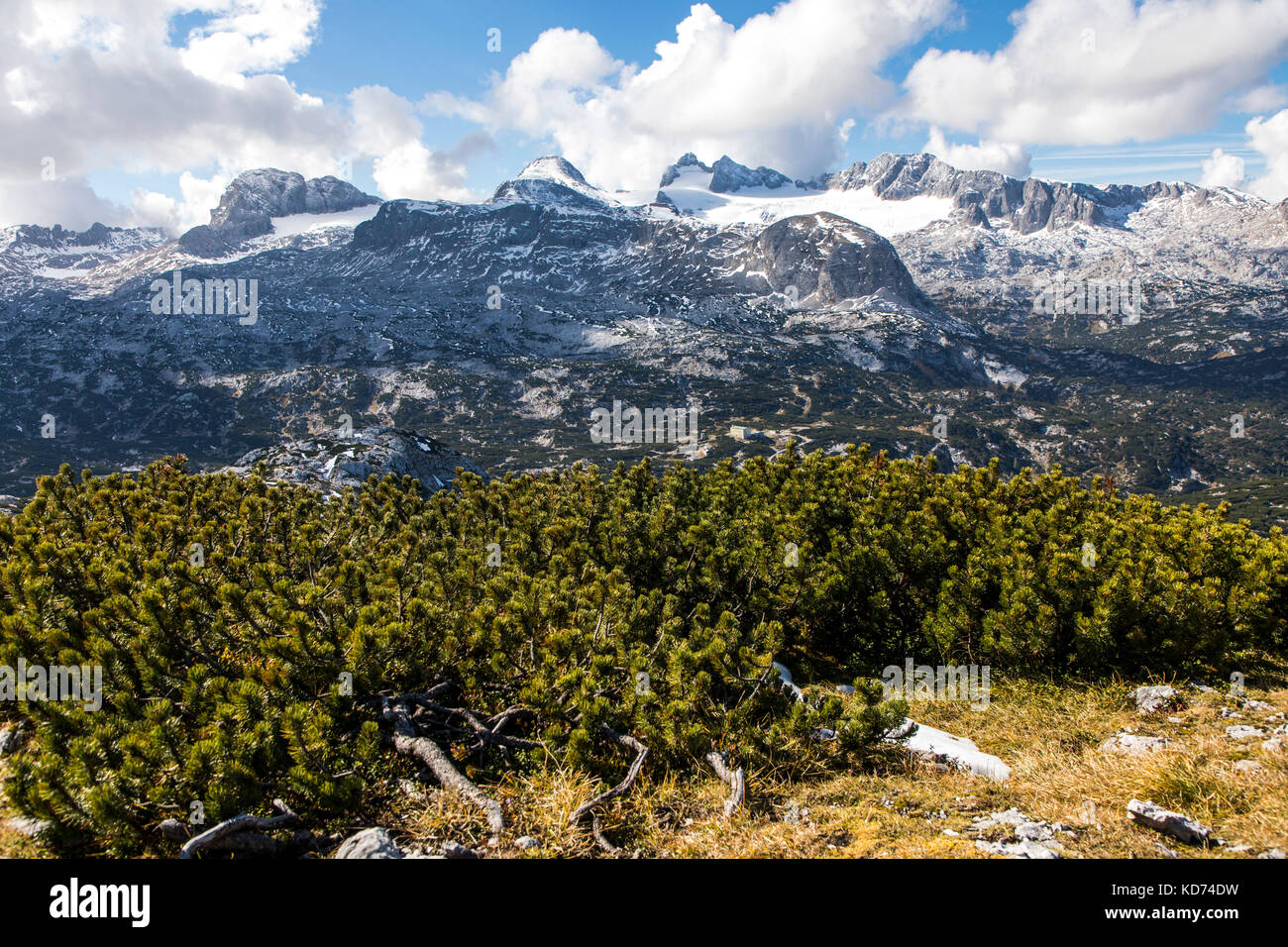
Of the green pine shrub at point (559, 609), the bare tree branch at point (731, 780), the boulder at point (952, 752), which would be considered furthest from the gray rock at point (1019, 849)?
the bare tree branch at point (731, 780)

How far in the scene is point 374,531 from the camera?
13.0 m

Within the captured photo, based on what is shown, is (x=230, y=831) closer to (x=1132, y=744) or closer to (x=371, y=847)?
(x=371, y=847)

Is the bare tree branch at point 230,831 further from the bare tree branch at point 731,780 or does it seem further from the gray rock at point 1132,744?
the gray rock at point 1132,744

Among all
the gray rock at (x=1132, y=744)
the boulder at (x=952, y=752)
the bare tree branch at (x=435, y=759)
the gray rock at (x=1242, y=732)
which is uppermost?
the bare tree branch at (x=435, y=759)

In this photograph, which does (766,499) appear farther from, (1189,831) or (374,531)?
(1189,831)

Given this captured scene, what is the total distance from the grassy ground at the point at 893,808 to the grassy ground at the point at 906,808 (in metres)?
0.01

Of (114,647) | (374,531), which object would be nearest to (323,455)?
(374,531)

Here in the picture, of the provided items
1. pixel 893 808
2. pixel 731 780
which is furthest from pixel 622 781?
pixel 893 808

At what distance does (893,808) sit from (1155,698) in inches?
251

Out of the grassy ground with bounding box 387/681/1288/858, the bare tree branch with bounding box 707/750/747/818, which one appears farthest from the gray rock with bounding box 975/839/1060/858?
the bare tree branch with bounding box 707/750/747/818

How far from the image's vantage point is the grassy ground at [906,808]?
554cm

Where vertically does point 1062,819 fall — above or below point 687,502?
below
